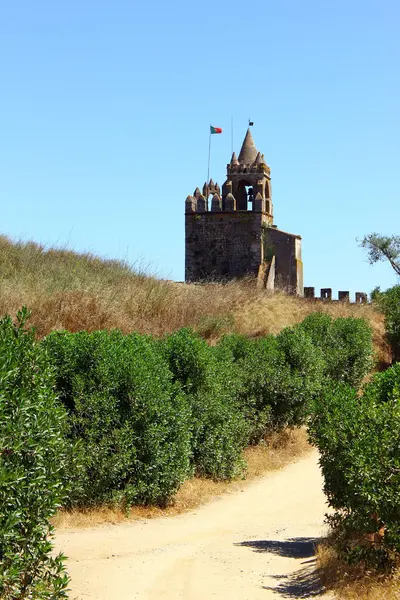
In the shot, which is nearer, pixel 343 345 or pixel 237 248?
pixel 343 345

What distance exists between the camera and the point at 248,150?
148ft

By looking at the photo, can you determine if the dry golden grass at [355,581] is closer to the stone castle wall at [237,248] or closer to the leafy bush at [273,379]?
the leafy bush at [273,379]

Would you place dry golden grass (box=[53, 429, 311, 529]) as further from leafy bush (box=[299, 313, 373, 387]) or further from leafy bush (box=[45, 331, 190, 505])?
leafy bush (box=[299, 313, 373, 387])

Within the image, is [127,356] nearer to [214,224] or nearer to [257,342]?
[257,342]

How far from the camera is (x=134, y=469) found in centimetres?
1222

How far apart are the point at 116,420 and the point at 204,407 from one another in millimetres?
2875

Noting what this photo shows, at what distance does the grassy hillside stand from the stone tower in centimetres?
759

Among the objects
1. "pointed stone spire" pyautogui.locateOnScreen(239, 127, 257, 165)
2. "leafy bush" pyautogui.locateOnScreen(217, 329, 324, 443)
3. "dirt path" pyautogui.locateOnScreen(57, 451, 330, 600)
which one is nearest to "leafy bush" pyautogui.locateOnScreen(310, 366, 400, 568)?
"dirt path" pyautogui.locateOnScreen(57, 451, 330, 600)

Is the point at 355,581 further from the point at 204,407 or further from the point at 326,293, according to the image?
the point at 326,293

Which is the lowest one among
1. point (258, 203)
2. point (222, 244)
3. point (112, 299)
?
point (112, 299)

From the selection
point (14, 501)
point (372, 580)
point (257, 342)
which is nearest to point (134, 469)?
point (372, 580)

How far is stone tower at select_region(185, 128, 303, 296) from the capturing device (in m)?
39.8

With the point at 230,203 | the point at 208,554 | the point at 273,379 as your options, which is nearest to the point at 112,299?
the point at 273,379

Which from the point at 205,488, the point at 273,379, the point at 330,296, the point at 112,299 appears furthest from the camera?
the point at 330,296
